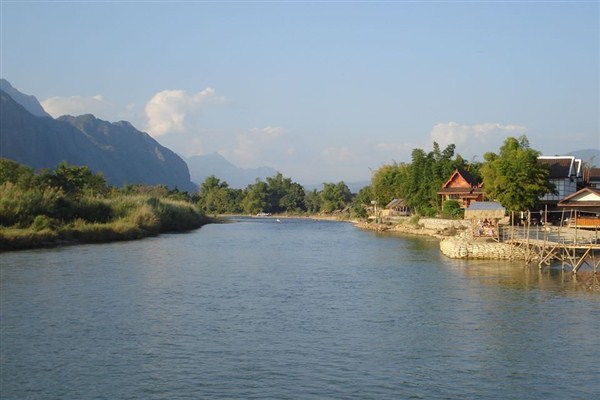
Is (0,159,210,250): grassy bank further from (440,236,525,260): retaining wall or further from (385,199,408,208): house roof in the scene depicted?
(385,199,408,208): house roof

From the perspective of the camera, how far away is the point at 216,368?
13.7 m

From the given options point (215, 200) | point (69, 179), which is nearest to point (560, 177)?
point (69, 179)

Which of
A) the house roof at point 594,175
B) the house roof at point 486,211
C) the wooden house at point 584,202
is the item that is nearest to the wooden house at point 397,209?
the house roof at point 594,175

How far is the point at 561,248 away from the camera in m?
32.0

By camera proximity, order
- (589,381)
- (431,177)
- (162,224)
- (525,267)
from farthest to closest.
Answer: (431,177), (162,224), (525,267), (589,381)

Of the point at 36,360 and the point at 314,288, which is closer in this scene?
the point at 36,360

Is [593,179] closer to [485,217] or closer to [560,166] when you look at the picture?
[560,166]

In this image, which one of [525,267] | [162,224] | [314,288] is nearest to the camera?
[314,288]

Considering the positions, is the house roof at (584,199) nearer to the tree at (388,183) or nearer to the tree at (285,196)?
the tree at (388,183)

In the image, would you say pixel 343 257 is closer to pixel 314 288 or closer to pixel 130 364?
pixel 314 288

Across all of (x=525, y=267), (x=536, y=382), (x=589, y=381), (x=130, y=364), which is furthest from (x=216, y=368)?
(x=525, y=267)

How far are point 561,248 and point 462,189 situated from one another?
27.4 m

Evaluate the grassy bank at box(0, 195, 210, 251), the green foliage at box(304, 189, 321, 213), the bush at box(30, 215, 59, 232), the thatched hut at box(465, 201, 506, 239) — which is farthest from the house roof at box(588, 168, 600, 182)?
the green foliage at box(304, 189, 321, 213)

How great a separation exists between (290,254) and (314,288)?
47.2ft
